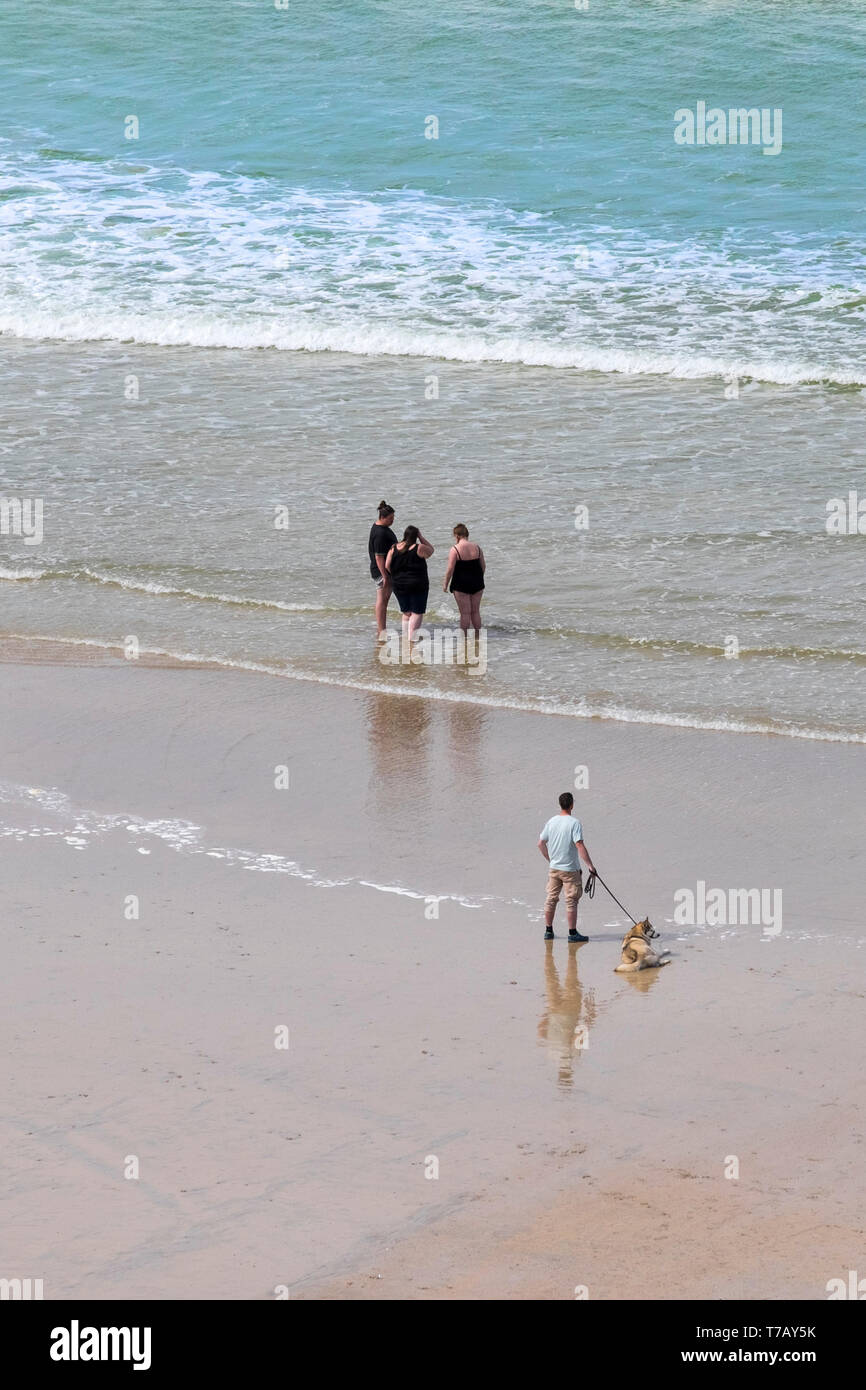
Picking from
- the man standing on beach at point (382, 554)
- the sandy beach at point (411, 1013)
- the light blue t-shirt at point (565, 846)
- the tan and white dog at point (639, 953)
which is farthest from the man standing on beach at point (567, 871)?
the man standing on beach at point (382, 554)

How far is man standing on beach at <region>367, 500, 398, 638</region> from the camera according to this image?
14758mm

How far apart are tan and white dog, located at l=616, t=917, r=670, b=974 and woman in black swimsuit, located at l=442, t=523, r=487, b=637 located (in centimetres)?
571

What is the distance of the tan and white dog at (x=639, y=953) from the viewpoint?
908cm

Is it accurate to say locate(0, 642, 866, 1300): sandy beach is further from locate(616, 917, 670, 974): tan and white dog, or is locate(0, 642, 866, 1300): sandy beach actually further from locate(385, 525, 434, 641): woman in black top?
locate(385, 525, 434, 641): woman in black top

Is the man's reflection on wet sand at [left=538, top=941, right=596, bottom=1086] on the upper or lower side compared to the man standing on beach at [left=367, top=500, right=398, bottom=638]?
lower

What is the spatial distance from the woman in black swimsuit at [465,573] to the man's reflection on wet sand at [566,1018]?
565 cm

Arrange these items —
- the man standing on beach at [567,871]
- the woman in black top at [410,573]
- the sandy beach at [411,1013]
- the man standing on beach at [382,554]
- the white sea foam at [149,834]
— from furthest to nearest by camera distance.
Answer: the man standing on beach at [382,554] → the woman in black top at [410,573] → the white sea foam at [149,834] → the man standing on beach at [567,871] → the sandy beach at [411,1013]

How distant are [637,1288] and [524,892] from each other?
3947 mm

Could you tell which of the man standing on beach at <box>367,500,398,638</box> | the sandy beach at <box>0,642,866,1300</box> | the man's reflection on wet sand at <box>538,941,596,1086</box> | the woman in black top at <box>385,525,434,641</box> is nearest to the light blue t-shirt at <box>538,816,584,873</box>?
the sandy beach at <box>0,642,866,1300</box>

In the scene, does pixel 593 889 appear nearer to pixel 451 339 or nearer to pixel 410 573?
pixel 410 573

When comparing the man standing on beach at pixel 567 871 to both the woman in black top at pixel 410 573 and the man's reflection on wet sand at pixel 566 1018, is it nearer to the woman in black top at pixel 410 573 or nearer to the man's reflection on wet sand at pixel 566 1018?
the man's reflection on wet sand at pixel 566 1018

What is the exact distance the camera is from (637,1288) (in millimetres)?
6383

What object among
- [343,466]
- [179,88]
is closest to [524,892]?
[343,466]
